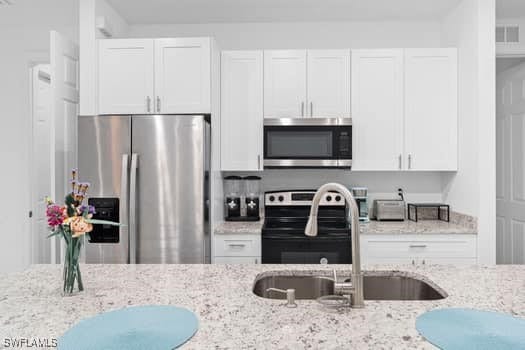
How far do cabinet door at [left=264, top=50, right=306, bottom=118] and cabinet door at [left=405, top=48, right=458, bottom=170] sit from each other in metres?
0.90

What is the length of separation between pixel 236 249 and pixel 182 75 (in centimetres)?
144

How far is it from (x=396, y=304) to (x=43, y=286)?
1281 millimetres

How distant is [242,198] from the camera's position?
3412 millimetres

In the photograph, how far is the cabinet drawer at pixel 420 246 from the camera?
2.82 meters

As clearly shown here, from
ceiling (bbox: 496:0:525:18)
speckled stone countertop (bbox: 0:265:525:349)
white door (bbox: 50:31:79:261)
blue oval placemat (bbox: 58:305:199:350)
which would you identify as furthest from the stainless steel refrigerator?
ceiling (bbox: 496:0:525:18)

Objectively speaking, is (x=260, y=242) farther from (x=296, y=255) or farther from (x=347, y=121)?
(x=347, y=121)

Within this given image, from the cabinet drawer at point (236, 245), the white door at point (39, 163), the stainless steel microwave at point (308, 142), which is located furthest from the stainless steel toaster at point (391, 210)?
the white door at point (39, 163)

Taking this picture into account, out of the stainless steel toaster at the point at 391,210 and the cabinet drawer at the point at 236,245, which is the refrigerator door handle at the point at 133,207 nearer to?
the cabinet drawer at the point at 236,245

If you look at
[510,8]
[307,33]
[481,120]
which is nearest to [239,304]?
[481,120]

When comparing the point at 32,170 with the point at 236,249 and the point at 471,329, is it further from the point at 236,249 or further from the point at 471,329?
the point at 471,329

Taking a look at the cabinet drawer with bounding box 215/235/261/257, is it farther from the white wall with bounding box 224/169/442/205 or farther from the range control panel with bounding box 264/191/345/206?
the white wall with bounding box 224/169/442/205

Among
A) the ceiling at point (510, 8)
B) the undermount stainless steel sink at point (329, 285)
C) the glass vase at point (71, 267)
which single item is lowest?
the undermount stainless steel sink at point (329, 285)

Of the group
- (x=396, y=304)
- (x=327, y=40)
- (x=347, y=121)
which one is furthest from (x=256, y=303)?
(x=327, y=40)

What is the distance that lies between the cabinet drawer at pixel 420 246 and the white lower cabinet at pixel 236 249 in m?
0.86
